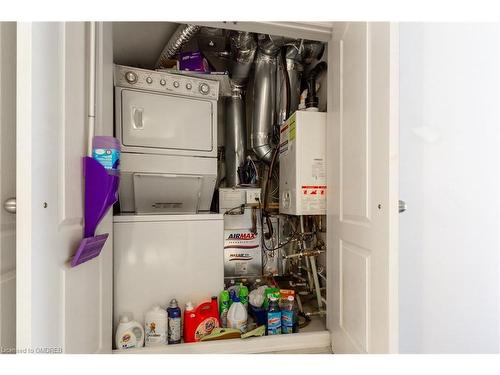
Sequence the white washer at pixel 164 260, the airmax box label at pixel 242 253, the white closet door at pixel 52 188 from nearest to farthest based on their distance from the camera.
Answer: the white closet door at pixel 52 188
the white washer at pixel 164 260
the airmax box label at pixel 242 253

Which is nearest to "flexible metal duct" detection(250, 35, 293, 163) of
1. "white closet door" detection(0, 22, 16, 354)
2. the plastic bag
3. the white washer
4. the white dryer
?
the white dryer

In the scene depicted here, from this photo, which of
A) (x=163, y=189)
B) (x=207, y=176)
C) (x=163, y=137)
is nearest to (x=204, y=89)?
(x=163, y=137)

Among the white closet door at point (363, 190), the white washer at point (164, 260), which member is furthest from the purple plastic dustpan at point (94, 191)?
the white closet door at point (363, 190)

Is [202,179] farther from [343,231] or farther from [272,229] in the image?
[343,231]

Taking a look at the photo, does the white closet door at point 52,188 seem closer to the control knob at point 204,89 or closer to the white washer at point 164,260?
the white washer at point 164,260

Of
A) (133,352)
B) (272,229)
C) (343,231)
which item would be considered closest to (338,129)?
(343,231)

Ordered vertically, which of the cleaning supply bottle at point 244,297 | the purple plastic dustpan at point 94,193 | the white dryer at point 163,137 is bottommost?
the cleaning supply bottle at point 244,297

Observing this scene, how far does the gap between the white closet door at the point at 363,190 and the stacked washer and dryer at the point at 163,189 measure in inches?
29.1

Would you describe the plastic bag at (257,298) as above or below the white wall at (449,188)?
below

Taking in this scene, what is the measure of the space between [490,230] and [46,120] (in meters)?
1.54

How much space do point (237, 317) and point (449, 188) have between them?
1.23 metres

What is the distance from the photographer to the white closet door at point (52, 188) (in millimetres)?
565

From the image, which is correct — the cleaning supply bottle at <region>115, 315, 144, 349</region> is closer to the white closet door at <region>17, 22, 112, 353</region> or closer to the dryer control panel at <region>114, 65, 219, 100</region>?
the white closet door at <region>17, 22, 112, 353</region>

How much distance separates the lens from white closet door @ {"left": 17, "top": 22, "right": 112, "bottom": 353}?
22.3 inches
